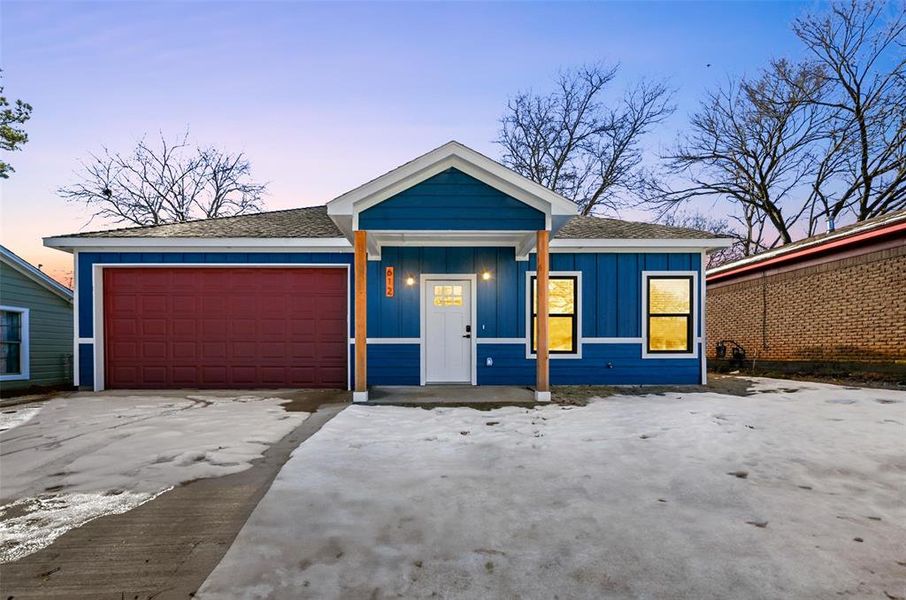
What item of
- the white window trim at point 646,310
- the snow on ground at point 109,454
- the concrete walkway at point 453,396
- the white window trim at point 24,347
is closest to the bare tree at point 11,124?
the white window trim at point 24,347

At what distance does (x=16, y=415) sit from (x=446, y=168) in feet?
23.7

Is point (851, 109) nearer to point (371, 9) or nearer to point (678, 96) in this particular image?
point (678, 96)

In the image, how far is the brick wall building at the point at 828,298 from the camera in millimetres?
8844

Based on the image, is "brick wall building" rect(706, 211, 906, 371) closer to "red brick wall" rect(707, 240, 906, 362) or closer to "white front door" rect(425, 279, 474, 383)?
"red brick wall" rect(707, 240, 906, 362)

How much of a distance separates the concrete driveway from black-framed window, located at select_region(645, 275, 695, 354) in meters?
6.51

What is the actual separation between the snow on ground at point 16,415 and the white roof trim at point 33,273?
17.1 ft

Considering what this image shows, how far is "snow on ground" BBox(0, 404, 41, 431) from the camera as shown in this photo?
551cm

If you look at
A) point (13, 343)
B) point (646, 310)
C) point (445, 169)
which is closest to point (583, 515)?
point (445, 169)

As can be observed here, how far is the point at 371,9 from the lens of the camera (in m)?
10.5

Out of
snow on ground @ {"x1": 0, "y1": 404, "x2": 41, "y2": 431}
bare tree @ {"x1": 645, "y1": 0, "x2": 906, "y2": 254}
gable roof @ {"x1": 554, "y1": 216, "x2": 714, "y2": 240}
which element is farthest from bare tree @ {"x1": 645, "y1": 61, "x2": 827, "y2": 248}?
snow on ground @ {"x1": 0, "y1": 404, "x2": 41, "y2": 431}

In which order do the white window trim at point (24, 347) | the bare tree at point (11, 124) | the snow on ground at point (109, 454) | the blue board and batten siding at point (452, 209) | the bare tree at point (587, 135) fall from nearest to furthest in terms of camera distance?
the snow on ground at point (109, 454)
the blue board and batten siding at point (452, 209)
the white window trim at point (24, 347)
the bare tree at point (11, 124)
the bare tree at point (587, 135)

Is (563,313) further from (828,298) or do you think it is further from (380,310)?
(828,298)

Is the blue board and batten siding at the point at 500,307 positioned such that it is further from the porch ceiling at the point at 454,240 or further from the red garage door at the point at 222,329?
the red garage door at the point at 222,329

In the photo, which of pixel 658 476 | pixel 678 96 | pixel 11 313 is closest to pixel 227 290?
pixel 11 313
